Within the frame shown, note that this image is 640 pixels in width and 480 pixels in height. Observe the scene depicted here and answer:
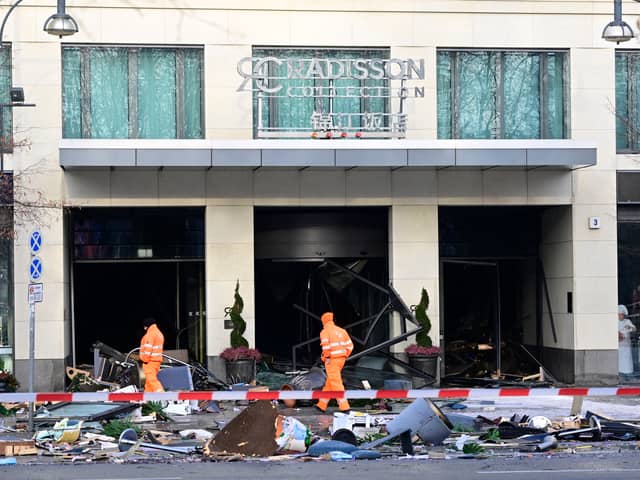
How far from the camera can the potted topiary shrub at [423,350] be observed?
26.4m

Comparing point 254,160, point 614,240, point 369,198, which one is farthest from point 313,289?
point 614,240

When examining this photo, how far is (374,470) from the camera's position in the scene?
15.2 meters

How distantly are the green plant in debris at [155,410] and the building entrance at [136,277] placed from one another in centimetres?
671

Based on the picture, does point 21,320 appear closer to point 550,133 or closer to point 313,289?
point 313,289

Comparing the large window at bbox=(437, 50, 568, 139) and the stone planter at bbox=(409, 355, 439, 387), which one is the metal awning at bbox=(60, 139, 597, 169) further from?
the stone planter at bbox=(409, 355, 439, 387)

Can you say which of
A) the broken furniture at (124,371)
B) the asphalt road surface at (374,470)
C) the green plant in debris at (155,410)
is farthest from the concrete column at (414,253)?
the asphalt road surface at (374,470)

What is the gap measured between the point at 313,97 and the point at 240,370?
5865mm

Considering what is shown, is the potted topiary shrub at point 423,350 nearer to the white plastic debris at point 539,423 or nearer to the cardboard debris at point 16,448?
the white plastic debris at point 539,423

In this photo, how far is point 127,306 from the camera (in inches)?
1195

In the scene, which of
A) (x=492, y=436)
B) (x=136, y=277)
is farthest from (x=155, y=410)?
(x=136, y=277)

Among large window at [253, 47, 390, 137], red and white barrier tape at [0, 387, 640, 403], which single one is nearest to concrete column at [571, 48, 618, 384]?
large window at [253, 47, 390, 137]

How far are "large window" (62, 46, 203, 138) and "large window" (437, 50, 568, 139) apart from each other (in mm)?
5337

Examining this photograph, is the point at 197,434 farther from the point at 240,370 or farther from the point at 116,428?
the point at 240,370

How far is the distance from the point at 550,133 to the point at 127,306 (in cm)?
1077
